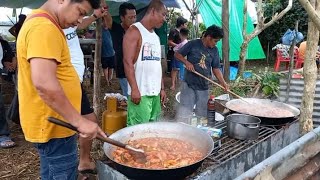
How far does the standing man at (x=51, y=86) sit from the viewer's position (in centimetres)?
175

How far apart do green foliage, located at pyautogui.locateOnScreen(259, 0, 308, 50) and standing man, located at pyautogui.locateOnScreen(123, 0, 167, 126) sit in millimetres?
11292

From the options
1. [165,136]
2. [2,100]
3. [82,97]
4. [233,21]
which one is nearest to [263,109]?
[165,136]

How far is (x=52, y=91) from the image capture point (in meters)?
1.74

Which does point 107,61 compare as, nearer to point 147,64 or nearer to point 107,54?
point 107,54

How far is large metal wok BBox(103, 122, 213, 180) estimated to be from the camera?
7.06ft

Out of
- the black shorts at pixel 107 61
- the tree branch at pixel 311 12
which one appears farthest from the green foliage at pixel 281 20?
the tree branch at pixel 311 12

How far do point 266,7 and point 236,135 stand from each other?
12791mm

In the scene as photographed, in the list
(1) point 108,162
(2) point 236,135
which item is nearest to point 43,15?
(1) point 108,162

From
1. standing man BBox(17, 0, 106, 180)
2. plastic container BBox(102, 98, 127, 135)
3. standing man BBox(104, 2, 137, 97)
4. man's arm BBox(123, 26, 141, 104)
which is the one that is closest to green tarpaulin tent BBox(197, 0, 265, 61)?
standing man BBox(104, 2, 137, 97)

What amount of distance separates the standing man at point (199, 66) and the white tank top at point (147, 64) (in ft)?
4.13

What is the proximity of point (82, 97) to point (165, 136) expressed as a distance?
93 centimetres

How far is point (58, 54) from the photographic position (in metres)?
1.83

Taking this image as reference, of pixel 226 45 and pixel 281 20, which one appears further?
pixel 281 20

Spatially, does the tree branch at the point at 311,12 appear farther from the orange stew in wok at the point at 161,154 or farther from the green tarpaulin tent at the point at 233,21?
the green tarpaulin tent at the point at 233,21
